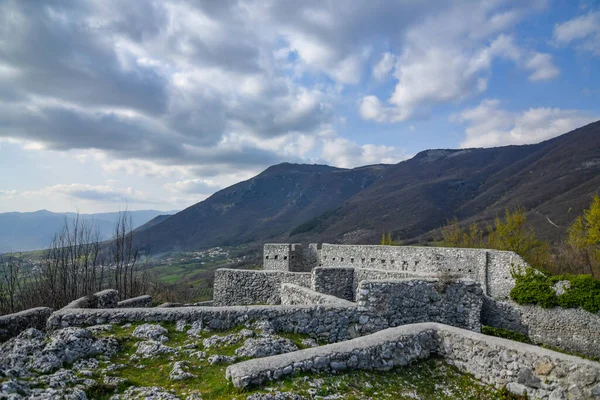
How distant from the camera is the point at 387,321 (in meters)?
10.5

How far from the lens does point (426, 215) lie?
114 m

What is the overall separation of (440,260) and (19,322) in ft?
74.6

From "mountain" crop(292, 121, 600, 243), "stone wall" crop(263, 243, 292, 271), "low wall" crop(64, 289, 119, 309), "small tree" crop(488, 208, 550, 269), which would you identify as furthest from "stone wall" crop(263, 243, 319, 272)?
"mountain" crop(292, 121, 600, 243)

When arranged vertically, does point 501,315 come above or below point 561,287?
below

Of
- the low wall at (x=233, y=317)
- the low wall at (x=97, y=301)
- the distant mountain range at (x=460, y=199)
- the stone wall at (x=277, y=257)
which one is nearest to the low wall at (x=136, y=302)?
the low wall at (x=97, y=301)

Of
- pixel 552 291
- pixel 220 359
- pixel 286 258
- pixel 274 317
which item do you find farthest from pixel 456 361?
pixel 286 258

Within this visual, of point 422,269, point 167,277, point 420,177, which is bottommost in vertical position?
point 167,277

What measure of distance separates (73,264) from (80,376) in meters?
27.8

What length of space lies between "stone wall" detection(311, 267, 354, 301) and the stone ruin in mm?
48

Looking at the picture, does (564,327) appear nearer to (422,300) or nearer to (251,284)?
(422,300)

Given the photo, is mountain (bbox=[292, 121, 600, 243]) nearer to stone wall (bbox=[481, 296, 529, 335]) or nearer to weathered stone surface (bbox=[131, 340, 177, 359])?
stone wall (bbox=[481, 296, 529, 335])

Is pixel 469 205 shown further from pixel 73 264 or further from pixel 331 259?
pixel 73 264

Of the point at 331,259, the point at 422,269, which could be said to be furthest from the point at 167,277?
the point at 422,269

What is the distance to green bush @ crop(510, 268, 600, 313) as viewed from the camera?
1766 centimetres
